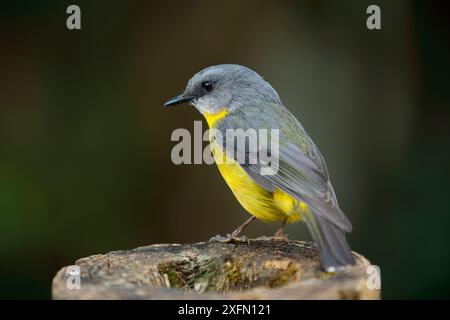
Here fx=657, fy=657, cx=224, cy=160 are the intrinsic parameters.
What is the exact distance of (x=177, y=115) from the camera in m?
7.92

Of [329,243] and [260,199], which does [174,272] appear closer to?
[260,199]

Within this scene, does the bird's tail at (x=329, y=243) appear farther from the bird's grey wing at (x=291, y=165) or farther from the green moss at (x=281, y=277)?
the green moss at (x=281, y=277)

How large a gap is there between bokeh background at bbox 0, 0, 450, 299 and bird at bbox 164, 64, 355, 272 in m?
2.26

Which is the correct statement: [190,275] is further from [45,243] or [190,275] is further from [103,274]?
[45,243]

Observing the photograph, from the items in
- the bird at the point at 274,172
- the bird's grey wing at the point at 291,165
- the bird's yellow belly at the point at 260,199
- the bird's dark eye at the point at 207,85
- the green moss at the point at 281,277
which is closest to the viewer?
the green moss at the point at 281,277

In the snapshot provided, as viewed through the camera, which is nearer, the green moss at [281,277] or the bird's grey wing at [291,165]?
the green moss at [281,277]

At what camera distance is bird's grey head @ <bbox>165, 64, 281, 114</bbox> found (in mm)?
5281

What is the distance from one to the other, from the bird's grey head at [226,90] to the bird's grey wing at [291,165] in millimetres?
263

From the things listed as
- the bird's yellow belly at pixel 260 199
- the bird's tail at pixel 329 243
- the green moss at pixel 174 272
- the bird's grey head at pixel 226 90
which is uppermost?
the bird's grey head at pixel 226 90

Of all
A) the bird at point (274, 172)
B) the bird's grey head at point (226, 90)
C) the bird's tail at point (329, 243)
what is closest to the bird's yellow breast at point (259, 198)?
the bird at point (274, 172)

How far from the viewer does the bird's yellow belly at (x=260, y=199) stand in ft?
14.4

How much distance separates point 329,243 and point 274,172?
29.9 inches

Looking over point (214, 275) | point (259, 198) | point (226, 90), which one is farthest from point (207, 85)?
point (214, 275)
